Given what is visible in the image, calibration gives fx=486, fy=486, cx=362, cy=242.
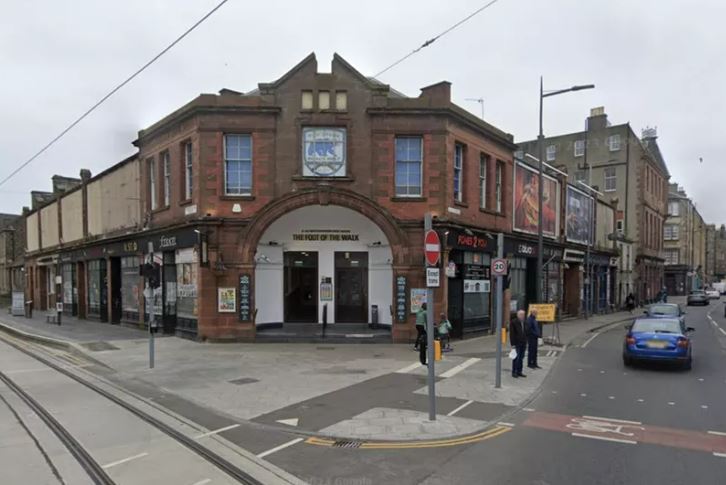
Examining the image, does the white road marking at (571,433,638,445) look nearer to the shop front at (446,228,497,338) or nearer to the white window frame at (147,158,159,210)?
the shop front at (446,228,497,338)

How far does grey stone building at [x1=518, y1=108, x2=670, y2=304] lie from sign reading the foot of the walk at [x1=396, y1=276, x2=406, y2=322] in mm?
31706

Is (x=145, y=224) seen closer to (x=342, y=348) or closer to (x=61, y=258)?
(x=342, y=348)

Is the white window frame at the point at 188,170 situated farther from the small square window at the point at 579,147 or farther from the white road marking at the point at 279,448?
the small square window at the point at 579,147

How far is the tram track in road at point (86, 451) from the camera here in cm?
596

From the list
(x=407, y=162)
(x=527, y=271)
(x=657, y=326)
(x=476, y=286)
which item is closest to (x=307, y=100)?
(x=407, y=162)

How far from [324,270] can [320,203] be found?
3.58 meters

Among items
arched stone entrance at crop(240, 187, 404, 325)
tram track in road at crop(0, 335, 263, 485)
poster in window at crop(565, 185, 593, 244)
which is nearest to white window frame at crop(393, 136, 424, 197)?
arched stone entrance at crop(240, 187, 404, 325)

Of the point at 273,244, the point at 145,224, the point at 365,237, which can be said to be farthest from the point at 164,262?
the point at 365,237

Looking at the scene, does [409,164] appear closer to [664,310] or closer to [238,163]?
[238,163]

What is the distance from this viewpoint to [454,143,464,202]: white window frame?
19.9m

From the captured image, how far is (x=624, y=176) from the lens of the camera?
4703 cm

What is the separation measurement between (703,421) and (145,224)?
21845mm

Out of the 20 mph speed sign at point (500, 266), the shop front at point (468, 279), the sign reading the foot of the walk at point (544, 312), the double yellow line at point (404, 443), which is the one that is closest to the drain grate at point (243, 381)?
the double yellow line at point (404, 443)

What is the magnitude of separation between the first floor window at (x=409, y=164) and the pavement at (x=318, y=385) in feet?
19.9
